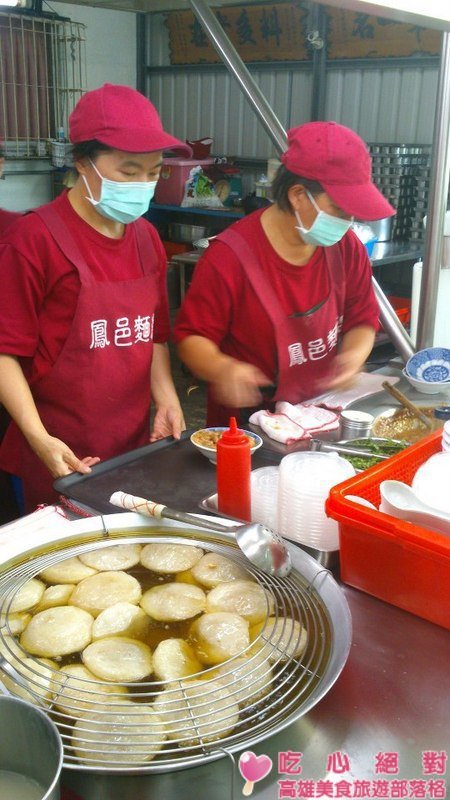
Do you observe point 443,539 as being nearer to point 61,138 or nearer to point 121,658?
point 121,658

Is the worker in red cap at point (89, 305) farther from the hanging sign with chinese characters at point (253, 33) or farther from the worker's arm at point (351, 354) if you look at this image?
the hanging sign with chinese characters at point (253, 33)

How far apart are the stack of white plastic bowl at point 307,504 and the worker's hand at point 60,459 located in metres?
0.56

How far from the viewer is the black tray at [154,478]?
1653 mm

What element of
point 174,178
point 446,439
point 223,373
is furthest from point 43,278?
point 174,178

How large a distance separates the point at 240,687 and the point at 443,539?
0.40 meters

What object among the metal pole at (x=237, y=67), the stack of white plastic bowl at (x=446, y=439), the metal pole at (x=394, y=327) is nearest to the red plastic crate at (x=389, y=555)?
the stack of white plastic bowl at (x=446, y=439)

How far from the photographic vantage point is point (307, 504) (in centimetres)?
140

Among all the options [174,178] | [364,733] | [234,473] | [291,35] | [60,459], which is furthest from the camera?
[174,178]

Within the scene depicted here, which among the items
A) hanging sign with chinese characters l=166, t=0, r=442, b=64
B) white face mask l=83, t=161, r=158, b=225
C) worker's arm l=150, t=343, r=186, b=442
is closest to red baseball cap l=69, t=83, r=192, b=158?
white face mask l=83, t=161, r=158, b=225

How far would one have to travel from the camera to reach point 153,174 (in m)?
2.14

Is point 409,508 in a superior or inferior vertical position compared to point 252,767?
superior

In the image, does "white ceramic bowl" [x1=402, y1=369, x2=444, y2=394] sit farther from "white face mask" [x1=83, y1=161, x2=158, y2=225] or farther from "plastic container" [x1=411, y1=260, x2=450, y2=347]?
"white face mask" [x1=83, y1=161, x2=158, y2=225]

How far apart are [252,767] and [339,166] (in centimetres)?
169

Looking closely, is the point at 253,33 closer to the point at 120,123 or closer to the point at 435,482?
the point at 120,123
